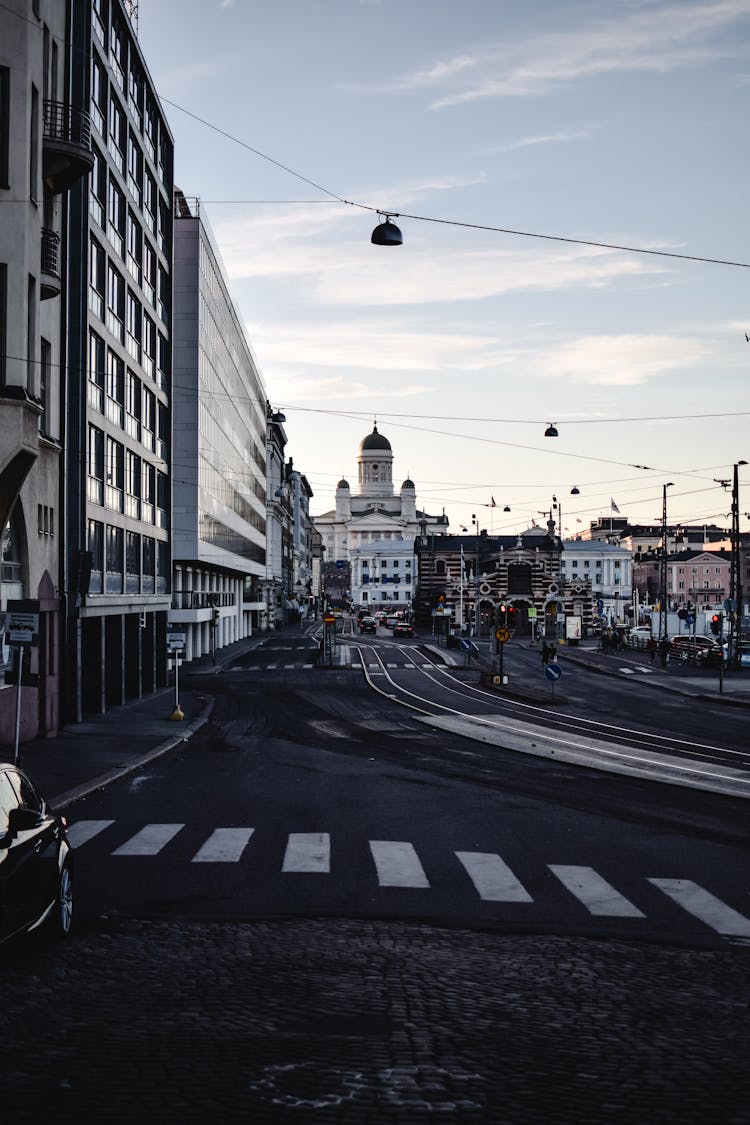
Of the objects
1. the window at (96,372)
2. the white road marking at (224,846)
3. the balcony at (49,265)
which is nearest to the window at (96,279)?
the window at (96,372)

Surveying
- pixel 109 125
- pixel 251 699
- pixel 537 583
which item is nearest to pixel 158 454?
pixel 251 699

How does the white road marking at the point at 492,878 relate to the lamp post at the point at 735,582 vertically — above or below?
below

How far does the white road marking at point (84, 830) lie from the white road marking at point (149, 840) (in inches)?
23.9

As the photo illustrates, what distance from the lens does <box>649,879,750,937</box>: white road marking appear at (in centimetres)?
1075

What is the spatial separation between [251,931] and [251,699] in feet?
105

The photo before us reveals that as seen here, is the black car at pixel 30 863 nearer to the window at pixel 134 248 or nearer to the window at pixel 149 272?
the window at pixel 134 248

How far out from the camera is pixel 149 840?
48.9ft

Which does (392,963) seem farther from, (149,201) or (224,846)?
(149,201)

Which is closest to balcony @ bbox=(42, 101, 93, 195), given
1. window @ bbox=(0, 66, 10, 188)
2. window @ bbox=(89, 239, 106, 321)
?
window @ bbox=(0, 66, 10, 188)

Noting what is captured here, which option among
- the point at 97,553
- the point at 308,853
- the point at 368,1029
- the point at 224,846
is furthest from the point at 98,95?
the point at 368,1029

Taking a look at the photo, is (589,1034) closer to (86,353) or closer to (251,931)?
(251,931)

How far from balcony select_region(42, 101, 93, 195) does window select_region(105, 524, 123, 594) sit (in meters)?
11.6

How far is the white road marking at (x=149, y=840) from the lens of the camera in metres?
14.1

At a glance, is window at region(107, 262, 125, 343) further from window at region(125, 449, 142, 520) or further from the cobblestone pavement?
the cobblestone pavement
